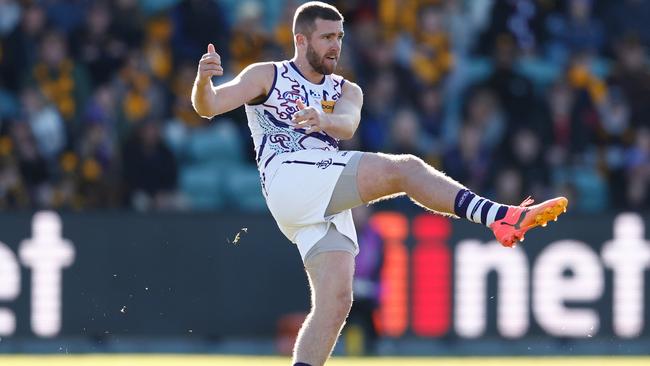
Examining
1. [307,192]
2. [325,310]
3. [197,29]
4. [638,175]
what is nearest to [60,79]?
[197,29]

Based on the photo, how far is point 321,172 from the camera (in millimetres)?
9445

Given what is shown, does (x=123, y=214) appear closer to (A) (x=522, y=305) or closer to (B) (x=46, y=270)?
(B) (x=46, y=270)

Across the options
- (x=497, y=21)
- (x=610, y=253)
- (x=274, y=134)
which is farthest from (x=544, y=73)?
(x=274, y=134)

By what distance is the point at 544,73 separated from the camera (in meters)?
18.9

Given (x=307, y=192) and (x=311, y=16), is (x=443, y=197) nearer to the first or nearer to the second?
(x=307, y=192)

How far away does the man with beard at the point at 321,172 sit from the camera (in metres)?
9.09

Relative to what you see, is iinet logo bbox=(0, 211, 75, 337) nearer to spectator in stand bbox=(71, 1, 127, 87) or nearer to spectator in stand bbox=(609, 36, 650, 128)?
spectator in stand bbox=(71, 1, 127, 87)

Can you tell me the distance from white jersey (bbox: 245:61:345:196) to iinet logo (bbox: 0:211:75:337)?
702 centimetres

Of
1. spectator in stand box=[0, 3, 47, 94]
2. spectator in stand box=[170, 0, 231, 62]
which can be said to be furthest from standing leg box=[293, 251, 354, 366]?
spectator in stand box=[0, 3, 47, 94]

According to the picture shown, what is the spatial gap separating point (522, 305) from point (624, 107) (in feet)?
11.2

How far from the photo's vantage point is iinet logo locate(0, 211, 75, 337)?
1633 centimetres

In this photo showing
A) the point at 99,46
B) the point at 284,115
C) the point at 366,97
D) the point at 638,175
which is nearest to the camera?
the point at 284,115

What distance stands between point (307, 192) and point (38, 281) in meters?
7.48

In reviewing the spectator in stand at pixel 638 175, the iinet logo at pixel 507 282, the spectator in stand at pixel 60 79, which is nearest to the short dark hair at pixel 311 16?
the iinet logo at pixel 507 282
